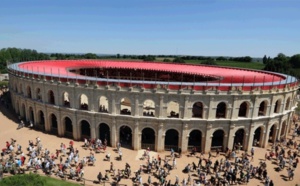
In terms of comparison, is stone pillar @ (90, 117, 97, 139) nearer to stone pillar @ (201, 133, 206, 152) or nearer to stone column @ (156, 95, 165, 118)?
stone column @ (156, 95, 165, 118)

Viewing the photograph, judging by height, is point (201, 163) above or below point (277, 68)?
below

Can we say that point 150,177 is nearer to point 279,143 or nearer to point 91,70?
point 279,143

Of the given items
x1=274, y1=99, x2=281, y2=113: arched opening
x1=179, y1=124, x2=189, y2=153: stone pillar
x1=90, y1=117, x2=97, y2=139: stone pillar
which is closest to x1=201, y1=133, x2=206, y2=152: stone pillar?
x1=179, y1=124, x2=189, y2=153: stone pillar

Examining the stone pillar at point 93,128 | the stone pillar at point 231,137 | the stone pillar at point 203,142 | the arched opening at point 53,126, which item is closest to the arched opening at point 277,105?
the stone pillar at point 231,137

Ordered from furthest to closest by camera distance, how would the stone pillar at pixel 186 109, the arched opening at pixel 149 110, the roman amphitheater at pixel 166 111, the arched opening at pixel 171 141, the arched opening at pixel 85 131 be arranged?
the arched opening at pixel 85 131, the arched opening at pixel 149 110, the arched opening at pixel 171 141, the roman amphitheater at pixel 166 111, the stone pillar at pixel 186 109

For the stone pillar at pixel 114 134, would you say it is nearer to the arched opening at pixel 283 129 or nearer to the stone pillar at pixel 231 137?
the stone pillar at pixel 231 137

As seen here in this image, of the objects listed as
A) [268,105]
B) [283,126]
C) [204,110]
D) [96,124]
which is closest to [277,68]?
[283,126]
